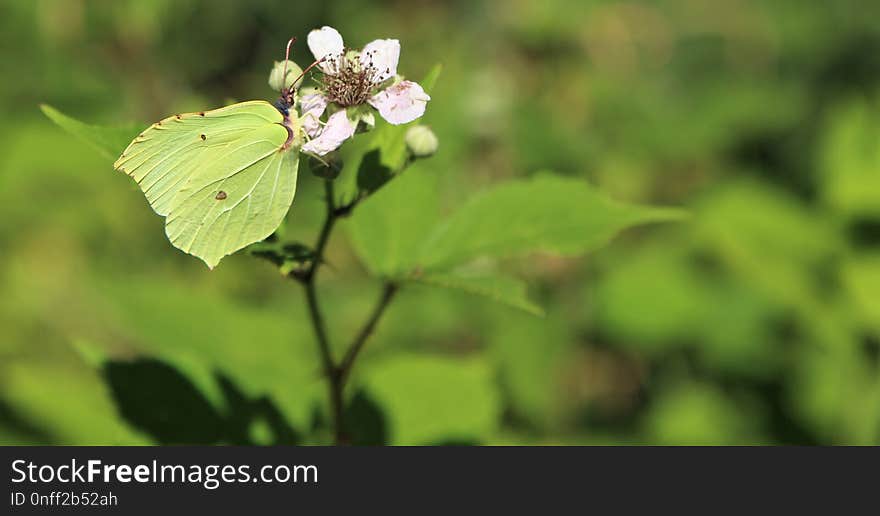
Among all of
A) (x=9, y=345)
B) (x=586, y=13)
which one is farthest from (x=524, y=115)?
(x=9, y=345)

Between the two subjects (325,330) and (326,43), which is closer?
(326,43)

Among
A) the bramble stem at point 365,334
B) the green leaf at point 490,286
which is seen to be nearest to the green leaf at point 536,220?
the bramble stem at point 365,334

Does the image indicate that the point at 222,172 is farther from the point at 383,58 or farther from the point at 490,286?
the point at 490,286

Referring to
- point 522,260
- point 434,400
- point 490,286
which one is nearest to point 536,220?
point 490,286

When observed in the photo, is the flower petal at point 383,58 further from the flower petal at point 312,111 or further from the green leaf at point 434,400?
the green leaf at point 434,400

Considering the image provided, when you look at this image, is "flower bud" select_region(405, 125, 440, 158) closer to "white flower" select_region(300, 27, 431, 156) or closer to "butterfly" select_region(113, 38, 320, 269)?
"white flower" select_region(300, 27, 431, 156)

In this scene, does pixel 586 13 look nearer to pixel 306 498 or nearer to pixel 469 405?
pixel 469 405
